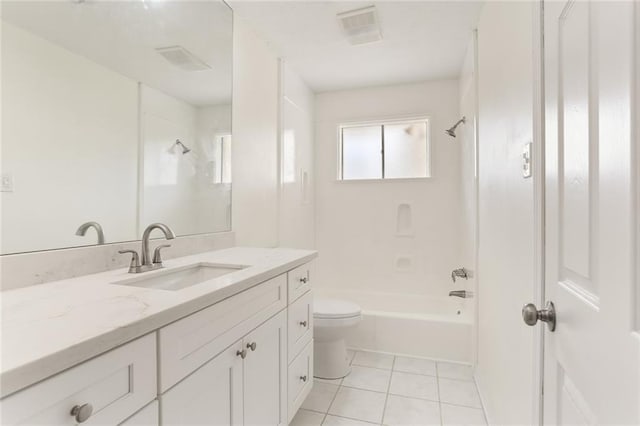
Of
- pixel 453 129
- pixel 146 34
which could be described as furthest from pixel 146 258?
pixel 453 129

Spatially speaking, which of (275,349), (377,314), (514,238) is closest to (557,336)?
(514,238)

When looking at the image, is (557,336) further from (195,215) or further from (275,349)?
(195,215)

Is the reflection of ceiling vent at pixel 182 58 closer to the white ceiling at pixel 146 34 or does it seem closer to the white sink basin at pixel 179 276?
the white ceiling at pixel 146 34

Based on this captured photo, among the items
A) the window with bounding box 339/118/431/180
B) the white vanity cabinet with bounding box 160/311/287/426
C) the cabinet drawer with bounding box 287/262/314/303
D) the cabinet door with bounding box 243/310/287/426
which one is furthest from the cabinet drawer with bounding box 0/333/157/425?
the window with bounding box 339/118/431/180

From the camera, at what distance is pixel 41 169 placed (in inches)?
40.6

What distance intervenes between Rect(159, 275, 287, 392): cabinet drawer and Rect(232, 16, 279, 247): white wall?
0.89 metres

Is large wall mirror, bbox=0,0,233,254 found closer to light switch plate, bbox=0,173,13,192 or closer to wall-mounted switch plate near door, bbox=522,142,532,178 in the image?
light switch plate, bbox=0,173,13,192

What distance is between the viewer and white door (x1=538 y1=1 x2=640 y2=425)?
47cm

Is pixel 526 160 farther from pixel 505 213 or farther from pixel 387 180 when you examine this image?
pixel 387 180

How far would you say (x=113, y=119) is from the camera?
1271 millimetres

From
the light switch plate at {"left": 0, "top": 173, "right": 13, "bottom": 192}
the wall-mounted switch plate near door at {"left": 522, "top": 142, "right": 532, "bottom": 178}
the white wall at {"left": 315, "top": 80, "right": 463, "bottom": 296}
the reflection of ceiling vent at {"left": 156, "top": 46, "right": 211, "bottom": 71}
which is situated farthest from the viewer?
the white wall at {"left": 315, "top": 80, "right": 463, "bottom": 296}

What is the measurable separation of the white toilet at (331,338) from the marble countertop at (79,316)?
1056 mm

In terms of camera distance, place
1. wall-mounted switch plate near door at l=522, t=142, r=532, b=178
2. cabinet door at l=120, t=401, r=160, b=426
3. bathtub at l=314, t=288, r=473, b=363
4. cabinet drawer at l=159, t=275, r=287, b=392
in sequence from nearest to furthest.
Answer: cabinet door at l=120, t=401, r=160, b=426 < cabinet drawer at l=159, t=275, r=287, b=392 < wall-mounted switch plate near door at l=522, t=142, r=532, b=178 < bathtub at l=314, t=288, r=473, b=363

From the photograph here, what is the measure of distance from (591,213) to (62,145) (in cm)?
153
